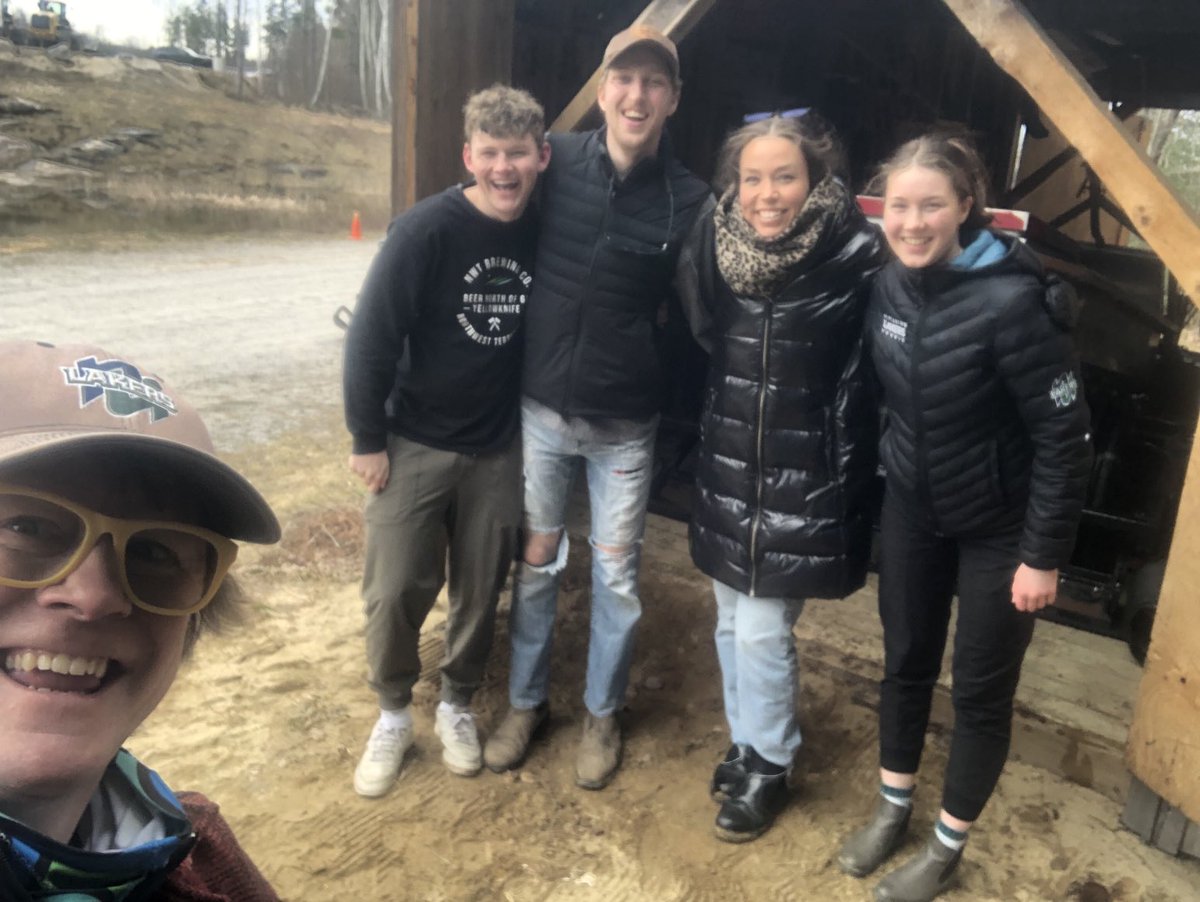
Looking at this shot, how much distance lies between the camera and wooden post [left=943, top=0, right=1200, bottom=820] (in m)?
2.45

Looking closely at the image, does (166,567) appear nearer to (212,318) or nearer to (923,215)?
(923,215)

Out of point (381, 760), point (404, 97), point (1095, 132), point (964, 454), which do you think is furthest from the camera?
point (404, 97)

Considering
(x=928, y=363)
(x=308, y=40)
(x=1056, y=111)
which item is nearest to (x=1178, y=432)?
(x=1056, y=111)

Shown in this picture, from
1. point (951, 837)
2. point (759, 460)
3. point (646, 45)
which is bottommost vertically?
point (951, 837)

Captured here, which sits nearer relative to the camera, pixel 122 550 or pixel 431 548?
pixel 122 550

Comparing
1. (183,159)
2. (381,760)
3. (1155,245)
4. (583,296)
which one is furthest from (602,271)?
(183,159)

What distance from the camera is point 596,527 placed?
2.97m

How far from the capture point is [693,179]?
9.05 feet

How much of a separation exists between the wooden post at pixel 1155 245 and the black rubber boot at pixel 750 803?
106cm

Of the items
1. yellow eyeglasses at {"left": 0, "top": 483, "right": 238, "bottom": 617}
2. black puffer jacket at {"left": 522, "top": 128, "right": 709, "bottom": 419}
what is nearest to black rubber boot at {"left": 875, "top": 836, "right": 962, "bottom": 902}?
black puffer jacket at {"left": 522, "top": 128, "right": 709, "bottom": 419}

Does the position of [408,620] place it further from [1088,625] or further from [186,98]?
[186,98]

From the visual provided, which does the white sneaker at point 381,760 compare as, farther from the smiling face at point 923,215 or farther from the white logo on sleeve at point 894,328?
the smiling face at point 923,215

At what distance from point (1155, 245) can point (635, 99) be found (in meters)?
1.41

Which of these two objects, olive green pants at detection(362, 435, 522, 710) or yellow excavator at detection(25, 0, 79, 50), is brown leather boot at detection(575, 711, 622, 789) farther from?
yellow excavator at detection(25, 0, 79, 50)
